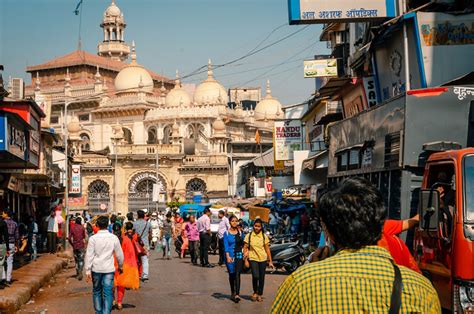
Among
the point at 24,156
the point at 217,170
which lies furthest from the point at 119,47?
the point at 24,156

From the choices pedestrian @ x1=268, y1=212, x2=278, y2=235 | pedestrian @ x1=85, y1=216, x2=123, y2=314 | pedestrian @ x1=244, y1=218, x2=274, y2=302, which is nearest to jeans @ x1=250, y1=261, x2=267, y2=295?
pedestrian @ x1=244, y1=218, x2=274, y2=302

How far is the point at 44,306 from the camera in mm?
14172

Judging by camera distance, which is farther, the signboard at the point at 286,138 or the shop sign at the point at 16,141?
the signboard at the point at 286,138

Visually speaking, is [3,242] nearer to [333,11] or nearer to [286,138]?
A: [333,11]

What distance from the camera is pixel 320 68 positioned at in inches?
1187

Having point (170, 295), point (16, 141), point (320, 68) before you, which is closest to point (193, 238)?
point (16, 141)

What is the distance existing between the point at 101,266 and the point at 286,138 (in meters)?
27.8

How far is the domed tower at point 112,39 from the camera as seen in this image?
387 feet

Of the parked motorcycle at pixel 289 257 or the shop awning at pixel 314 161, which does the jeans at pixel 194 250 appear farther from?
the shop awning at pixel 314 161

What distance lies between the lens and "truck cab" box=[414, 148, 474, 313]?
7820mm

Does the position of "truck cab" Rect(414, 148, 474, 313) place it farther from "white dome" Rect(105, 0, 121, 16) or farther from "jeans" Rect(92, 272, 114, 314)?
"white dome" Rect(105, 0, 121, 16)

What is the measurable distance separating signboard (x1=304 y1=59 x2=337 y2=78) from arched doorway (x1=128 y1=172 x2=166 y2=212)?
49.5 metres

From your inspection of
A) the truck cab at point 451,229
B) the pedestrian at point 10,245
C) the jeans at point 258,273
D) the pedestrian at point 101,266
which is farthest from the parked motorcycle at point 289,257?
the truck cab at point 451,229

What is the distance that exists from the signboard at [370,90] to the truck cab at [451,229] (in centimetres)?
1542
